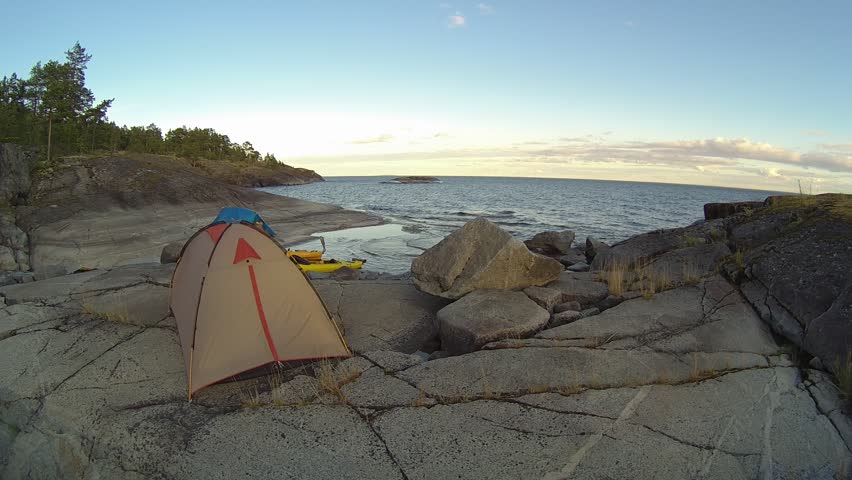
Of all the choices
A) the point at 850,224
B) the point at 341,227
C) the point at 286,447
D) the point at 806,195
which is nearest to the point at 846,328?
the point at 850,224

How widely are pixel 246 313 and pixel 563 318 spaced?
16.2 ft

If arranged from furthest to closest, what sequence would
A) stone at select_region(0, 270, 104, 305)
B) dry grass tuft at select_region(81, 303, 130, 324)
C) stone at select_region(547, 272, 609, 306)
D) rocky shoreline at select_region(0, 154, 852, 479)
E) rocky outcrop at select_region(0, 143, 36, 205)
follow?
rocky outcrop at select_region(0, 143, 36, 205) < stone at select_region(0, 270, 104, 305) < stone at select_region(547, 272, 609, 306) < dry grass tuft at select_region(81, 303, 130, 324) < rocky shoreline at select_region(0, 154, 852, 479)

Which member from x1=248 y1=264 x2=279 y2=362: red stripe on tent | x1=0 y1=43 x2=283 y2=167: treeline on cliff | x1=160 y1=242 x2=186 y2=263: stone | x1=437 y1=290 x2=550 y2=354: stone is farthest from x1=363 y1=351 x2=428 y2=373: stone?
x1=0 y1=43 x2=283 y2=167: treeline on cliff

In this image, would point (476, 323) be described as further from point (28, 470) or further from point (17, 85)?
point (17, 85)

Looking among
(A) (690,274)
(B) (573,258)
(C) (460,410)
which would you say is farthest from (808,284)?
(B) (573,258)

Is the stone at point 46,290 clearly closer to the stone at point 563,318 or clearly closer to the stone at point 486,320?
the stone at point 486,320

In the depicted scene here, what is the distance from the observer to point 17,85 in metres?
47.4

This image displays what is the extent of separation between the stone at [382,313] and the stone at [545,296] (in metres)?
1.72

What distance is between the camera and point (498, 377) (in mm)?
5500

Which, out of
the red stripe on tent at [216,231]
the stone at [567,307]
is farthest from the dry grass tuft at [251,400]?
the stone at [567,307]

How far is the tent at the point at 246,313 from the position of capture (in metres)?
5.86

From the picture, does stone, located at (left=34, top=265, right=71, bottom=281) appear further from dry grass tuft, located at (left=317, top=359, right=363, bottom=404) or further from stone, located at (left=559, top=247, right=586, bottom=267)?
stone, located at (left=559, top=247, right=586, bottom=267)

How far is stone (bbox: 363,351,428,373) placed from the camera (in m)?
6.02

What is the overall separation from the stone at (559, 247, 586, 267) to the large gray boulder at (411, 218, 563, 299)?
858cm
